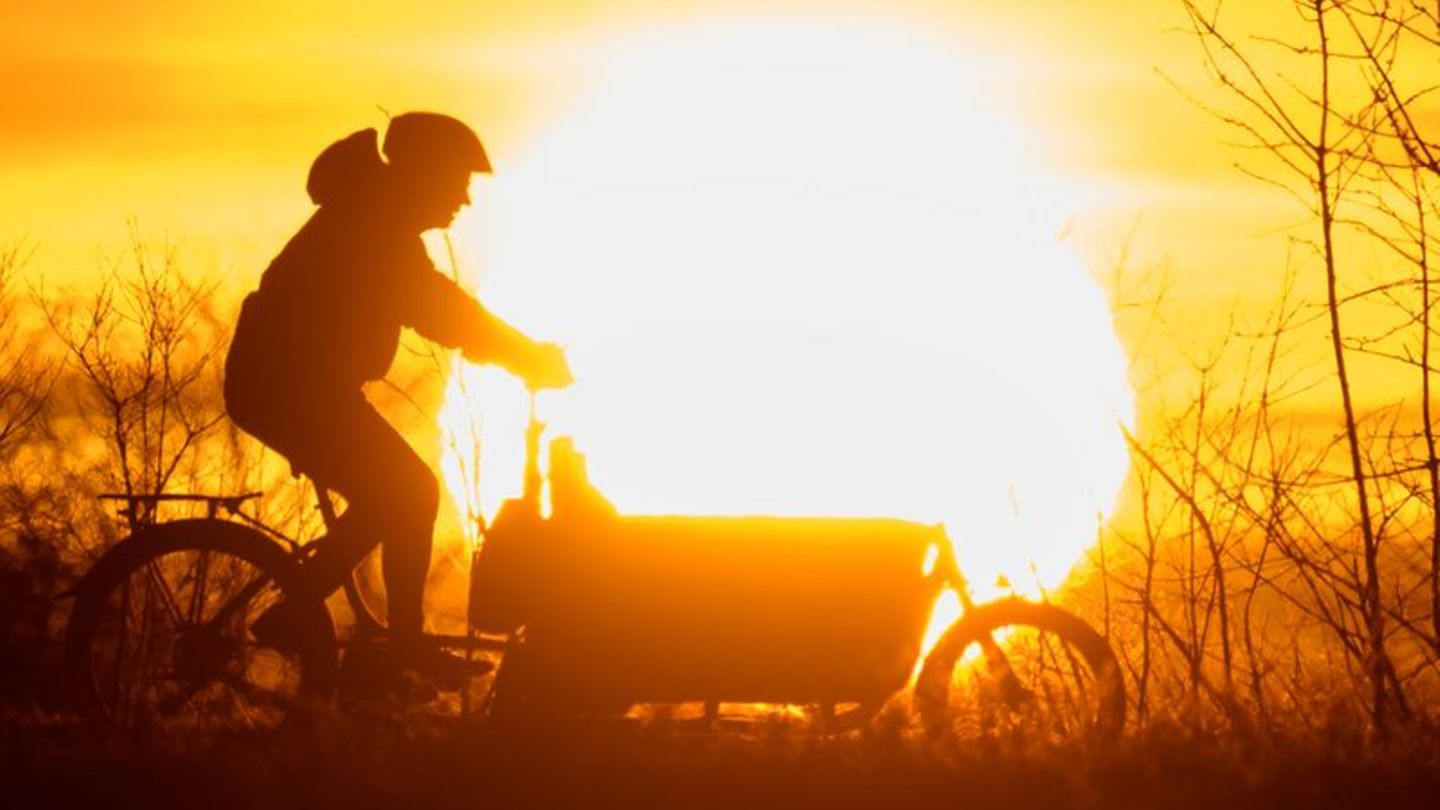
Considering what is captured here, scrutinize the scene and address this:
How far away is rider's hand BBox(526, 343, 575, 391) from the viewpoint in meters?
8.33

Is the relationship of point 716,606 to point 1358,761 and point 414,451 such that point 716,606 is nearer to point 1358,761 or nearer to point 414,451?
point 414,451

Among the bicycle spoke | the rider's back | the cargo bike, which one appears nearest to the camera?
the cargo bike

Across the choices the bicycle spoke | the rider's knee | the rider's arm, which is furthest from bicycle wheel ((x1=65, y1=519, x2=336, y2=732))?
the rider's arm

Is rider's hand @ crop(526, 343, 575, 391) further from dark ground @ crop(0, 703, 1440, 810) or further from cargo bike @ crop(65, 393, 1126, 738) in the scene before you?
dark ground @ crop(0, 703, 1440, 810)

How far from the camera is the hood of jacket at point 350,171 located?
8.24 m

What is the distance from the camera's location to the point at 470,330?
8312 millimetres

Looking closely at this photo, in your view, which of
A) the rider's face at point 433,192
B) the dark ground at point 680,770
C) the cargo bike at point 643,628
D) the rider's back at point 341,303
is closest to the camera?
the dark ground at point 680,770

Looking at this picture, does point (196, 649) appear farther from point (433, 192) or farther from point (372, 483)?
point (433, 192)

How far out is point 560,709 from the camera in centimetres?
820

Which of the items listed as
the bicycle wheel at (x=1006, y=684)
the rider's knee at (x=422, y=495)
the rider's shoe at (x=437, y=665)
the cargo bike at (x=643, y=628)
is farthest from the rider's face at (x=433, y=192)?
the bicycle wheel at (x=1006, y=684)

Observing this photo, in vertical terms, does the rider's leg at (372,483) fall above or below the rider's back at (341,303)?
below

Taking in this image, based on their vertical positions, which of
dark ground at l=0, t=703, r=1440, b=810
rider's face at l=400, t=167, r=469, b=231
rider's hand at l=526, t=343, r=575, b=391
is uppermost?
rider's face at l=400, t=167, r=469, b=231

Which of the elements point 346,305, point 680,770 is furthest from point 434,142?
point 680,770

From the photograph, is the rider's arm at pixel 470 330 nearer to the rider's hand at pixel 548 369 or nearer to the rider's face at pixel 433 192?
the rider's hand at pixel 548 369
